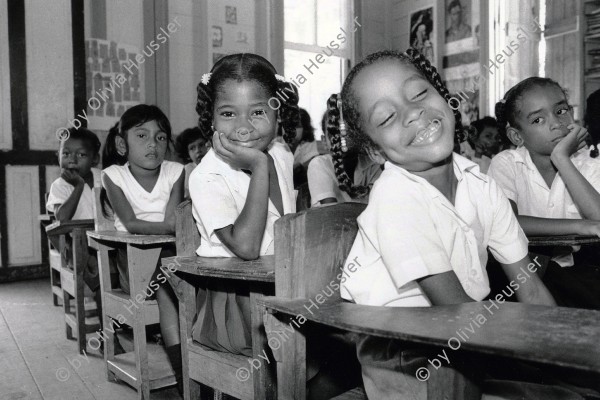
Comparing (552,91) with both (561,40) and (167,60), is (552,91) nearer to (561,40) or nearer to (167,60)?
(561,40)

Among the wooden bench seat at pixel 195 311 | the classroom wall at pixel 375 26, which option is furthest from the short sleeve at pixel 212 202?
the classroom wall at pixel 375 26

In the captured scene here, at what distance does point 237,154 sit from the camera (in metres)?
1.51

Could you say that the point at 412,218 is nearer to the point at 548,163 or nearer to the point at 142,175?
the point at 548,163

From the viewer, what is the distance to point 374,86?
114cm

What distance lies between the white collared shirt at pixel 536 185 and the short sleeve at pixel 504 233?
87cm

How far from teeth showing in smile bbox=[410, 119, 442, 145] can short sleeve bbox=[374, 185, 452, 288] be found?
0.19 metres

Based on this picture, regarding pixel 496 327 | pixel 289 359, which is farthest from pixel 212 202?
pixel 496 327

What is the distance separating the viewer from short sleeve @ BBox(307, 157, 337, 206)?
2982mm

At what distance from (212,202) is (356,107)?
50cm

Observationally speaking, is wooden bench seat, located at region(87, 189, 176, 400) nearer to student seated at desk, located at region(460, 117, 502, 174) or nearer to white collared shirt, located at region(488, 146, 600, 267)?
white collared shirt, located at region(488, 146, 600, 267)

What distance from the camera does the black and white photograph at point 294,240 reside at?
36.4 inches

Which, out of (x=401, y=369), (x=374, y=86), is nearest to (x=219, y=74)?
(x=374, y=86)

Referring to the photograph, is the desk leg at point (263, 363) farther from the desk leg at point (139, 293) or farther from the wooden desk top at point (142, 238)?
the desk leg at point (139, 293)

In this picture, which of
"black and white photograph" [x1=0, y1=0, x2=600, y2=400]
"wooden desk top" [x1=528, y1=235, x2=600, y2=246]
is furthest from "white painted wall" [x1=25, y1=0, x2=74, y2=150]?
"wooden desk top" [x1=528, y1=235, x2=600, y2=246]
